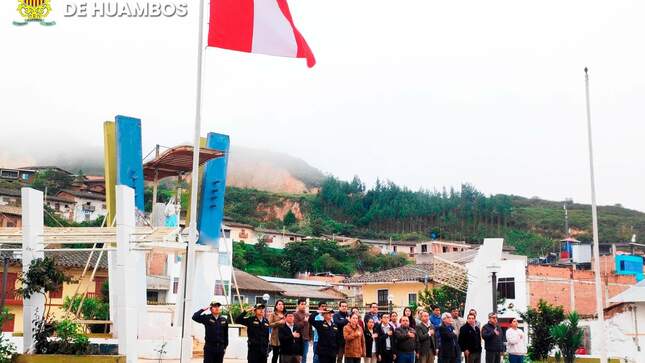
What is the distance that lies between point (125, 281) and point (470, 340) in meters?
7.20

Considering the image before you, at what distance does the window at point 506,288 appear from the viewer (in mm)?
40625

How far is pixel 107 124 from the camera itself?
67.4ft

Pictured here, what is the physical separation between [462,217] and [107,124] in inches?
3806

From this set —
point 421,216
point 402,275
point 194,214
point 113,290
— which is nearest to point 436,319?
point 194,214

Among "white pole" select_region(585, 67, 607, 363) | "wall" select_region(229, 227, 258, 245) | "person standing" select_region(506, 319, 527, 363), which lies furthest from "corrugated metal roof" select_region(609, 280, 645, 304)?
"wall" select_region(229, 227, 258, 245)

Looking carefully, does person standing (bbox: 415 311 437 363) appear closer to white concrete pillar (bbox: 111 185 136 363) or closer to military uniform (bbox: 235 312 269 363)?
military uniform (bbox: 235 312 269 363)

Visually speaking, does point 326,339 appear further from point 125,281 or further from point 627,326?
point 627,326

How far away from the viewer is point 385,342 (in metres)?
14.7

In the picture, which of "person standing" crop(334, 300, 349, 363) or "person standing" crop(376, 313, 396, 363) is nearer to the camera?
"person standing" crop(334, 300, 349, 363)

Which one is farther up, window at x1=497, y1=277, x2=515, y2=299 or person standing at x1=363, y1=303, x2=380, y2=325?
window at x1=497, y1=277, x2=515, y2=299

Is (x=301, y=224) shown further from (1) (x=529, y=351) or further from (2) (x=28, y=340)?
(2) (x=28, y=340)

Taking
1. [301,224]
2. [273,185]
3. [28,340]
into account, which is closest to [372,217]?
[301,224]

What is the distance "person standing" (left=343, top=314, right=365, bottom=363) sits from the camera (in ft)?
46.3

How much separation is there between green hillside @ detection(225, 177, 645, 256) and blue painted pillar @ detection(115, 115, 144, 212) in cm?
7754
